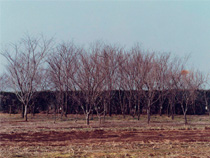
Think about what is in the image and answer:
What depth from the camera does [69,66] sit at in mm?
18266

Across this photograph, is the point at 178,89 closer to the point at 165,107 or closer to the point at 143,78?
the point at 143,78

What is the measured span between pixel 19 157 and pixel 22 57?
1349 cm

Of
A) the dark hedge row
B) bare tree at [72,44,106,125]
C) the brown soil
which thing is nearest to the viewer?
the brown soil

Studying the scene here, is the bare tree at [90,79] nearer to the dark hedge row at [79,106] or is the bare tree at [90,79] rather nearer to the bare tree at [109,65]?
the bare tree at [109,65]

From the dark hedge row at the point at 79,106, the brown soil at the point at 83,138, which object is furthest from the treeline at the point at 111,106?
the brown soil at the point at 83,138

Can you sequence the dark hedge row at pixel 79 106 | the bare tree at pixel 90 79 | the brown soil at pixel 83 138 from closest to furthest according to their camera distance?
the brown soil at pixel 83 138 < the bare tree at pixel 90 79 < the dark hedge row at pixel 79 106

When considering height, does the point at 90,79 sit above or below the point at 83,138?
above

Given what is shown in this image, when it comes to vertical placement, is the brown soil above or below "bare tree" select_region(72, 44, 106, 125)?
below

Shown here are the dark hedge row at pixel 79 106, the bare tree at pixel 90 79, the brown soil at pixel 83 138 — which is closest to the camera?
the brown soil at pixel 83 138

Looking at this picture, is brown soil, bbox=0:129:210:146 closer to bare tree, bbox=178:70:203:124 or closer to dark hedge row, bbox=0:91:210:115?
bare tree, bbox=178:70:203:124

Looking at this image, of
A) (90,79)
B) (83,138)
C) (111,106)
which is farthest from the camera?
(111,106)

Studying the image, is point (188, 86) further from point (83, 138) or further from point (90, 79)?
point (83, 138)

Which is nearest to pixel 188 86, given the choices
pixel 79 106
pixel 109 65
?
pixel 109 65

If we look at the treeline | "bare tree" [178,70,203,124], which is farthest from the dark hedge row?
"bare tree" [178,70,203,124]
